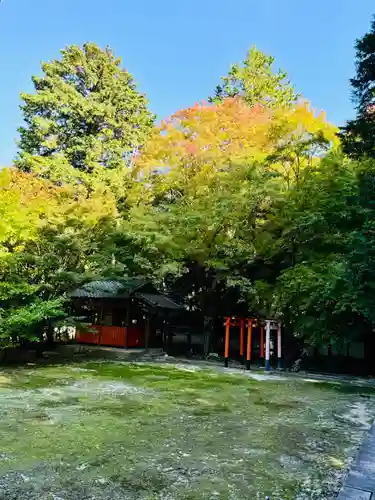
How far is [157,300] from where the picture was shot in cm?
2005

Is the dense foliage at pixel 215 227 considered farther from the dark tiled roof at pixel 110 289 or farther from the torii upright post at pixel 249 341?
the torii upright post at pixel 249 341

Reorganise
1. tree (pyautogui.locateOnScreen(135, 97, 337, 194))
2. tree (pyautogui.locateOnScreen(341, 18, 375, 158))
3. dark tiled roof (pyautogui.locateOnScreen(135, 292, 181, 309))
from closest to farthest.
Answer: tree (pyautogui.locateOnScreen(341, 18, 375, 158))
tree (pyautogui.locateOnScreen(135, 97, 337, 194))
dark tiled roof (pyautogui.locateOnScreen(135, 292, 181, 309))

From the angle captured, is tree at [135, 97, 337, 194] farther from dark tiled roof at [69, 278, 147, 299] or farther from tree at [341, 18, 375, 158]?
tree at [341, 18, 375, 158]

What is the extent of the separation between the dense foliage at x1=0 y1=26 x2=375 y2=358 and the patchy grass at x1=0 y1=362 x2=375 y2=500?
3.00 m

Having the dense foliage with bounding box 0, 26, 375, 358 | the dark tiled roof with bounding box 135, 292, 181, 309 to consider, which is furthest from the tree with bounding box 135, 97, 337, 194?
the dark tiled roof with bounding box 135, 292, 181, 309

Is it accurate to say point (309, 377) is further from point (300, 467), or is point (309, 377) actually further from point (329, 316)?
point (300, 467)

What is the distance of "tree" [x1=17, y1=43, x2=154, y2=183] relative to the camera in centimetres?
2966

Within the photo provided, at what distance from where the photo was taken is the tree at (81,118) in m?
29.7

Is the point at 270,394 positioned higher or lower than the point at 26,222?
lower

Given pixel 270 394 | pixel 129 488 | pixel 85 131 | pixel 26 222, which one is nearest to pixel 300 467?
pixel 129 488

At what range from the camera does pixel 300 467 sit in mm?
5562

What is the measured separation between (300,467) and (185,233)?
13.1 m

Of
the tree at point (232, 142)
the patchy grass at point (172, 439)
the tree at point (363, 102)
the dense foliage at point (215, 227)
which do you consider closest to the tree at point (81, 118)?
the dense foliage at point (215, 227)

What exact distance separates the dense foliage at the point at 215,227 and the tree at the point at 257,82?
1089cm
